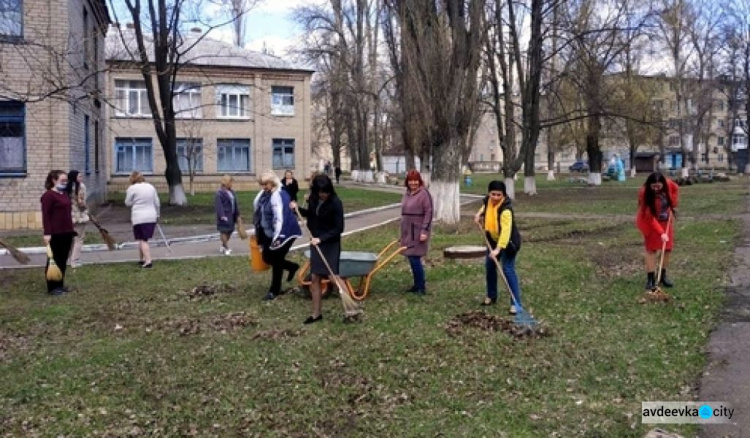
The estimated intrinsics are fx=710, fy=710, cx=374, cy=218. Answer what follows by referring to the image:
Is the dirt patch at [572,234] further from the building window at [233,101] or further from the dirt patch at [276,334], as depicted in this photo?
the building window at [233,101]

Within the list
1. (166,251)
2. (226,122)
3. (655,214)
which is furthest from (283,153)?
(655,214)

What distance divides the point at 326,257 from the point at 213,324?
4.57 feet

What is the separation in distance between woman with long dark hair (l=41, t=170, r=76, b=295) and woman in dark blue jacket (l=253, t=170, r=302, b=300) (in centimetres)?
284

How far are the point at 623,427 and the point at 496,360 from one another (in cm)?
160

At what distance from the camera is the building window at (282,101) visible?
134 feet

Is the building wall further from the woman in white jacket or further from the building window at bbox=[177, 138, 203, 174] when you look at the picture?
the woman in white jacket

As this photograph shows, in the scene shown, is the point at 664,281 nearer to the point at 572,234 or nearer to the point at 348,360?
the point at 348,360

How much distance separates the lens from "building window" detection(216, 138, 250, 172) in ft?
132

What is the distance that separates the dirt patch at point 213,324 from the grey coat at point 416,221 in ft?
7.49

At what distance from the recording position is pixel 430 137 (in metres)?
16.8

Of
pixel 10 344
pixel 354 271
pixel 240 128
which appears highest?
pixel 240 128

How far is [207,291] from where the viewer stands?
9375mm

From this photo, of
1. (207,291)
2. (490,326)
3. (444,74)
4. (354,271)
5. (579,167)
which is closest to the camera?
(490,326)
